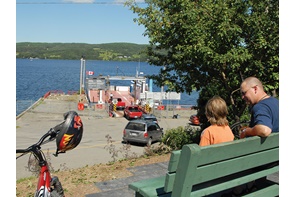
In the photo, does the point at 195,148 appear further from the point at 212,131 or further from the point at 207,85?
the point at 207,85

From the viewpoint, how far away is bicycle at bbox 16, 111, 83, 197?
2.69 meters

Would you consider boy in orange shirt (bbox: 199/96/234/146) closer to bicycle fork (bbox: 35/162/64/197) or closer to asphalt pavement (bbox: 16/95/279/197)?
bicycle fork (bbox: 35/162/64/197)

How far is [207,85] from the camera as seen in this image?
31.9ft

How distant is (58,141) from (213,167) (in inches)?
45.6

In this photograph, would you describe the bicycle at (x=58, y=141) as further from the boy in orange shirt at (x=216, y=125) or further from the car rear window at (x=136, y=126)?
the car rear window at (x=136, y=126)

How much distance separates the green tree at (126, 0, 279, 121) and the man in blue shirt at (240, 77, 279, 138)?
424cm

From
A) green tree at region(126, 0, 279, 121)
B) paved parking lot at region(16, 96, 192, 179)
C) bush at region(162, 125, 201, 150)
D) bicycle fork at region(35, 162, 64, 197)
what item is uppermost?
green tree at region(126, 0, 279, 121)

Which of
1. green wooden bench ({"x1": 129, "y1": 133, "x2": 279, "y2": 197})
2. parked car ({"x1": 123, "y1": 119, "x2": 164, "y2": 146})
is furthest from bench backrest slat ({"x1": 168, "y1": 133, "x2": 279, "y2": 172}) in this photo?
parked car ({"x1": 123, "y1": 119, "x2": 164, "y2": 146})

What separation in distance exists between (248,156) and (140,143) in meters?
17.1

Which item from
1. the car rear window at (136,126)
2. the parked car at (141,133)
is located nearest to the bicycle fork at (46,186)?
the parked car at (141,133)

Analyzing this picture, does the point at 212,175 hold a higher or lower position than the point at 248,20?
lower

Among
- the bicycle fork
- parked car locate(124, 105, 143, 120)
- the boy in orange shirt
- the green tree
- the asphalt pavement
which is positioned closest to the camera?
the bicycle fork

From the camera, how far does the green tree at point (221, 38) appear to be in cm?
746
